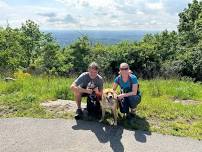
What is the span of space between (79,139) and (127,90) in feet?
5.95

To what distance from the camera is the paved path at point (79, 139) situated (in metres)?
7.15

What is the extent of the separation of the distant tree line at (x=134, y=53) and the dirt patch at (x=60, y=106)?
41.2 ft

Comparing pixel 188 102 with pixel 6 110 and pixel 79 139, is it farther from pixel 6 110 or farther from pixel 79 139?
pixel 6 110

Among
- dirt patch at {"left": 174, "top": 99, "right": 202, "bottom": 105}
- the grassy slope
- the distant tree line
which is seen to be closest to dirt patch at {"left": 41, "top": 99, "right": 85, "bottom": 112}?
the grassy slope

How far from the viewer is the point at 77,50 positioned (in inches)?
1997

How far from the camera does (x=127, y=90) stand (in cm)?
882

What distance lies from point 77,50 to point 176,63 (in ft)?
74.8

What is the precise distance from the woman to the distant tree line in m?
13.8

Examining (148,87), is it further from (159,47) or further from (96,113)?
(159,47)

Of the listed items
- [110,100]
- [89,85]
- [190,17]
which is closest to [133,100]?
[110,100]

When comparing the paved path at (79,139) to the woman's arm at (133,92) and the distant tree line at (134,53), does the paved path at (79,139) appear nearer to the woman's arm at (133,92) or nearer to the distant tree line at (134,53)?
the woman's arm at (133,92)

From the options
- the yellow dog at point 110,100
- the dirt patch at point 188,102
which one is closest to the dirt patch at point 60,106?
the yellow dog at point 110,100

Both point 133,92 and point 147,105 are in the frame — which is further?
point 147,105

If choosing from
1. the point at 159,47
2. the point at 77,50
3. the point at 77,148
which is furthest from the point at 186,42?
the point at 77,148
